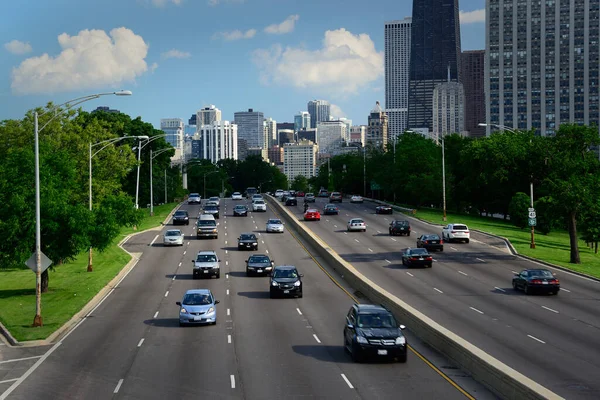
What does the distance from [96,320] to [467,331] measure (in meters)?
16.1

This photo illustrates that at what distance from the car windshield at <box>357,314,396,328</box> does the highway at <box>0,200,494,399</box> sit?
4.09 feet

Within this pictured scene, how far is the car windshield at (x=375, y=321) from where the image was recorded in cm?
2405

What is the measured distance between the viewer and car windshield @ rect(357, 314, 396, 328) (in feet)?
78.9

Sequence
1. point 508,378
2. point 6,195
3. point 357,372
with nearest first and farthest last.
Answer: point 508,378 < point 357,372 < point 6,195

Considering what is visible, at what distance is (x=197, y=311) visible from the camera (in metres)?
30.9

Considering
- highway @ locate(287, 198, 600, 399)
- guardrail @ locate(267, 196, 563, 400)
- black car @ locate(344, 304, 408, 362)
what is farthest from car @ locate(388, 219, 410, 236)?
black car @ locate(344, 304, 408, 362)

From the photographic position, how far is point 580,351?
83.3 feet

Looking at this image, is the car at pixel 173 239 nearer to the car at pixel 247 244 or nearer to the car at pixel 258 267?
the car at pixel 247 244

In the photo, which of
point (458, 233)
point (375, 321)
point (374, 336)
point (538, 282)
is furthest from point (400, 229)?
point (374, 336)

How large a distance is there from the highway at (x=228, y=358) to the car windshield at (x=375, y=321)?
125cm

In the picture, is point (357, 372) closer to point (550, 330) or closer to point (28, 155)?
point (550, 330)

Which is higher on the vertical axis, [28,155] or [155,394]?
[28,155]

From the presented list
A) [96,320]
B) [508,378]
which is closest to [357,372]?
[508,378]

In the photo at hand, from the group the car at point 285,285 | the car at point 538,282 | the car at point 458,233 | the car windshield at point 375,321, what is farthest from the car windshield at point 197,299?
the car at point 458,233
